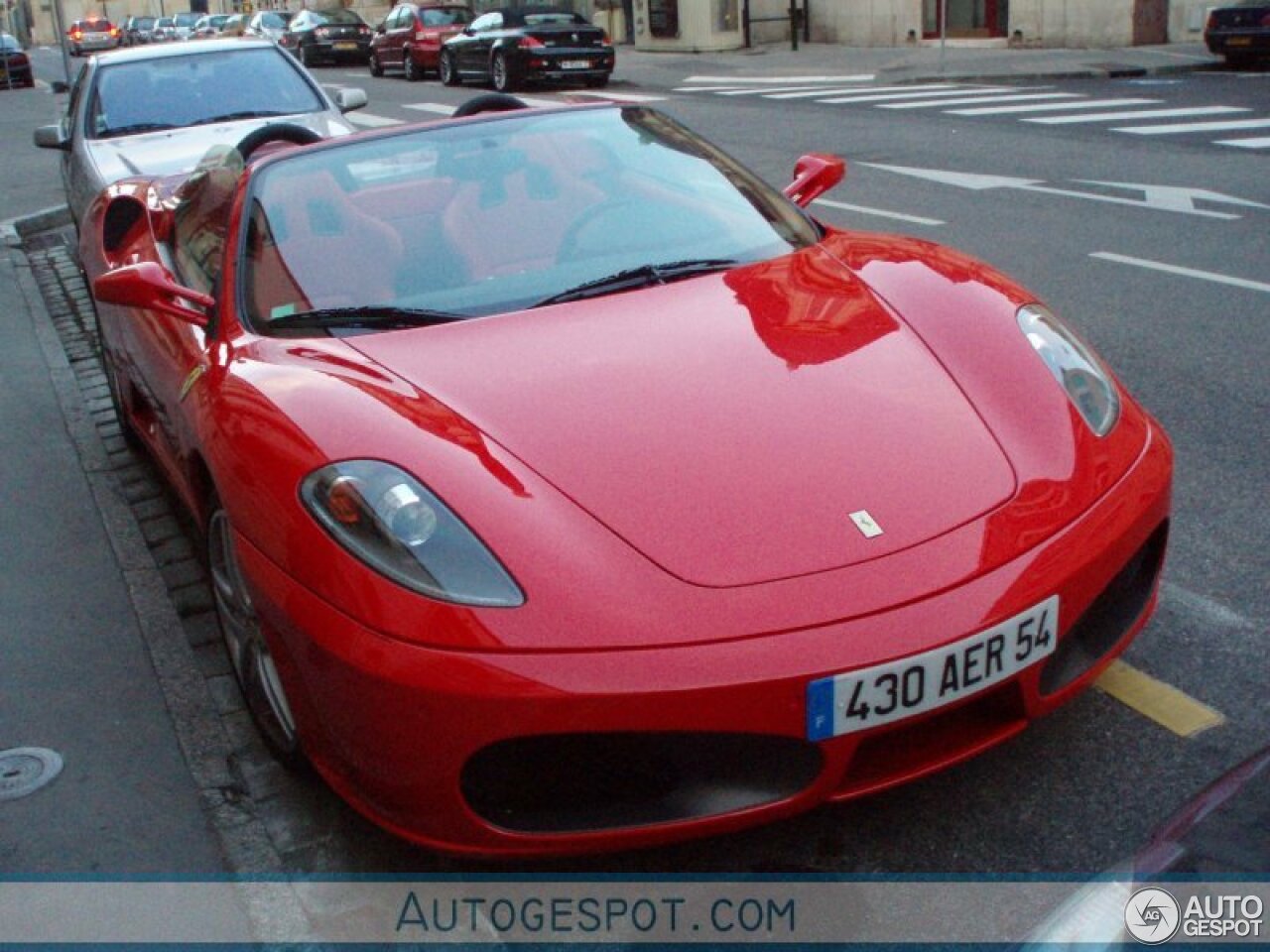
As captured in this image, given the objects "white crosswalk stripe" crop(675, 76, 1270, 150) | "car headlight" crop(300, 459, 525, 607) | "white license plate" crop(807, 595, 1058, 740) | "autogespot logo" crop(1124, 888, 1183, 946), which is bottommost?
"white crosswalk stripe" crop(675, 76, 1270, 150)

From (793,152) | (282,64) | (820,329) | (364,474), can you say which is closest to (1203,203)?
(793,152)

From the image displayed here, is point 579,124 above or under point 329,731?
above

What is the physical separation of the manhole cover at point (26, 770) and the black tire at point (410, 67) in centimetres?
2648

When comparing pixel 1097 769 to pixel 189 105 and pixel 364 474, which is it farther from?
pixel 189 105

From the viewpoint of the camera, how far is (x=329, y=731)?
2.60 metres

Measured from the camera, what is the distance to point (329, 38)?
115 ft

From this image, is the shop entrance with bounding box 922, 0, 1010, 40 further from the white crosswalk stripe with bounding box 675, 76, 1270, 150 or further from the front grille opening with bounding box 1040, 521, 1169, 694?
the front grille opening with bounding box 1040, 521, 1169, 694

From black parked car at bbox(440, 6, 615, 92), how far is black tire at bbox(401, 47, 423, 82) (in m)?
3.73

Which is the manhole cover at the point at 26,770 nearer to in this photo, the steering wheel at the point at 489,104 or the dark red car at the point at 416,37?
the steering wheel at the point at 489,104

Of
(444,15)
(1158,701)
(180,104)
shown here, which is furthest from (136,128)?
(444,15)

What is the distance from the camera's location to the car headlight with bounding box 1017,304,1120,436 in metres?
2.98

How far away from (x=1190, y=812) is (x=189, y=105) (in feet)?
27.1

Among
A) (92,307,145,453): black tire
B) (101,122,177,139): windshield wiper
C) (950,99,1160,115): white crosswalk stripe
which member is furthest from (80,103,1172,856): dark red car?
(950,99,1160,115): white crosswalk stripe

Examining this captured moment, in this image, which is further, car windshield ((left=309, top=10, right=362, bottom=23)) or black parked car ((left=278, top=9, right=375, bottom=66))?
car windshield ((left=309, top=10, right=362, bottom=23))
